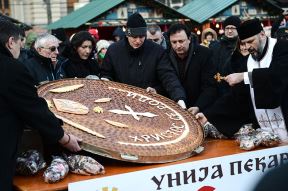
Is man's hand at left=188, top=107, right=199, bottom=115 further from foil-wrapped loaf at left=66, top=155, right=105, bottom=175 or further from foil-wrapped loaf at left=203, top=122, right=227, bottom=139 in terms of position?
foil-wrapped loaf at left=66, top=155, right=105, bottom=175

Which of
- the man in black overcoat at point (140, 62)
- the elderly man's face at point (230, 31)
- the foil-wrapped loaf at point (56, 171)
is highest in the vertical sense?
the elderly man's face at point (230, 31)

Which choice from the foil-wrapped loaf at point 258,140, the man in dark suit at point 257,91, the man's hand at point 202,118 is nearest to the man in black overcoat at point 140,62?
the man's hand at point 202,118

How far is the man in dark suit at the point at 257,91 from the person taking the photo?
357cm

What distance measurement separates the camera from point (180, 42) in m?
4.36

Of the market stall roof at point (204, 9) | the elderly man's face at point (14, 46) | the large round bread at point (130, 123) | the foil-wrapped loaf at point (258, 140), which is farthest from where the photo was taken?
the market stall roof at point (204, 9)

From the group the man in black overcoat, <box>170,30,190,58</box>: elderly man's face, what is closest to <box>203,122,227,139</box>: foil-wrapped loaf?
the man in black overcoat

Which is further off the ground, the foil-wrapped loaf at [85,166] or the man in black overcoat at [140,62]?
the man in black overcoat at [140,62]

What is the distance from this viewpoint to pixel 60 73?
15.2ft

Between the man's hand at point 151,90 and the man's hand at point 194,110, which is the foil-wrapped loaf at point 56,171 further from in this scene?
the man's hand at point 194,110

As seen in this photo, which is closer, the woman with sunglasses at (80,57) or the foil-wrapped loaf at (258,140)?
the foil-wrapped loaf at (258,140)

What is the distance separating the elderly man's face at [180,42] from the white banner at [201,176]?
4.34ft

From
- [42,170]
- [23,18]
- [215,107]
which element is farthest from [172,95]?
[23,18]

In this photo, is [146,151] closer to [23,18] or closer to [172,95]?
[172,95]

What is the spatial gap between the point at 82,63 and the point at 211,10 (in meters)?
11.2
